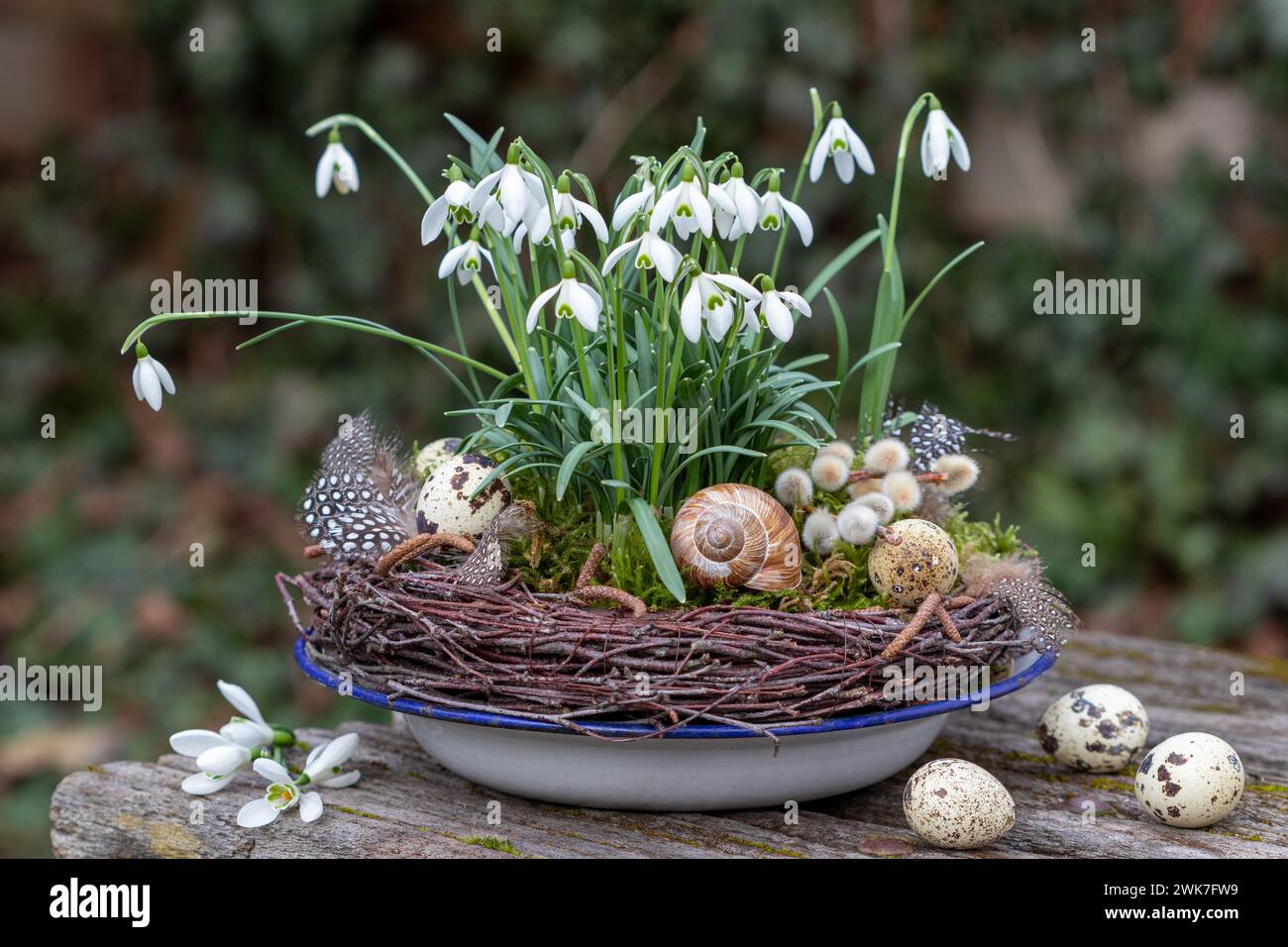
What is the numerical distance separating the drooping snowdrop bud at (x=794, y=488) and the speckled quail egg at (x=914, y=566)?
4.6 inches

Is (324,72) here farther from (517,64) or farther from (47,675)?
(47,675)

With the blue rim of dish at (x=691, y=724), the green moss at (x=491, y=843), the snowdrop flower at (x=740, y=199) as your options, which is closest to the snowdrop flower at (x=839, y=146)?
the snowdrop flower at (x=740, y=199)

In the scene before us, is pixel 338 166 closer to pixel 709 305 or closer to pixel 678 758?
pixel 709 305

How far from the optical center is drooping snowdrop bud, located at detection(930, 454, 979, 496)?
1487 millimetres

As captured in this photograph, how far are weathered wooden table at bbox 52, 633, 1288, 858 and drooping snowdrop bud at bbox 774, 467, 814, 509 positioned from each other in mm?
333

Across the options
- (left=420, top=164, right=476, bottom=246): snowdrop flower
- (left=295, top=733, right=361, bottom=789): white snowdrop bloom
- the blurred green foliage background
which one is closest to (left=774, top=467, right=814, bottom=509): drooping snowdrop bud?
(left=420, top=164, right=476, bottom=246): snowdrop flower

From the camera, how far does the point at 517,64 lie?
3184 millimetres

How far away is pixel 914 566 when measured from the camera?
1310 millimetres

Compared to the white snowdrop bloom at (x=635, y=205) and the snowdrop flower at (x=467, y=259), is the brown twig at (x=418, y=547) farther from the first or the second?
the white snowdrop bloom at (x=635, y=205)

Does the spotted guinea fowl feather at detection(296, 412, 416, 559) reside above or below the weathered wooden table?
above

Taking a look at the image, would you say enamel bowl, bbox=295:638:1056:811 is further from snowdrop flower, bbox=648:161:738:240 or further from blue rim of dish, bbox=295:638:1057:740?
snowdrop flower, bbox=648:161:738:240

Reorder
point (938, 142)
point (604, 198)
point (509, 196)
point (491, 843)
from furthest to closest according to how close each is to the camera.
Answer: point (604, 198), point (938, 142), point (491, 843), point (509, 196)

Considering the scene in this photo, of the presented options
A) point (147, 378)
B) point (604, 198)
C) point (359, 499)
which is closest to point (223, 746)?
point (359, 499)

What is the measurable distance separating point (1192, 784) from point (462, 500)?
83 centimetres
